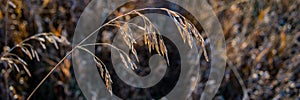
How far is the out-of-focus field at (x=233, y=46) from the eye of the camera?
164 cm

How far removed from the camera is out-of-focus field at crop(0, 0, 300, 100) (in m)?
1.64

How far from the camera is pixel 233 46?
1.69 m

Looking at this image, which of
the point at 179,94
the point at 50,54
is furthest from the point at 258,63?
the point at 50,54

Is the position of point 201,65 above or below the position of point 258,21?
below

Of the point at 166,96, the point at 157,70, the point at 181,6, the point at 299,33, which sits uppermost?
the point at 181,6

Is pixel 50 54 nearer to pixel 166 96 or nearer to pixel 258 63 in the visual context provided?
pixel 166 96

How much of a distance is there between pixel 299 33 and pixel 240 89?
34cm

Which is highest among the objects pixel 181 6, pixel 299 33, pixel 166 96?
pixel 181 6

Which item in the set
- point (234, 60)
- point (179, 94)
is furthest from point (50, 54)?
point (234, 60)

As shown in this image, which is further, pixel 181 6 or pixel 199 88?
pixel 181 6

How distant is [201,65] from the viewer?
172 centimetres

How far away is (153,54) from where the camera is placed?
1785mm

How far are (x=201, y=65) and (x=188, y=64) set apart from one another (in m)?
0.06

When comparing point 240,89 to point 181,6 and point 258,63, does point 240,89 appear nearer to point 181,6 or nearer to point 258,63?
point 258,63
